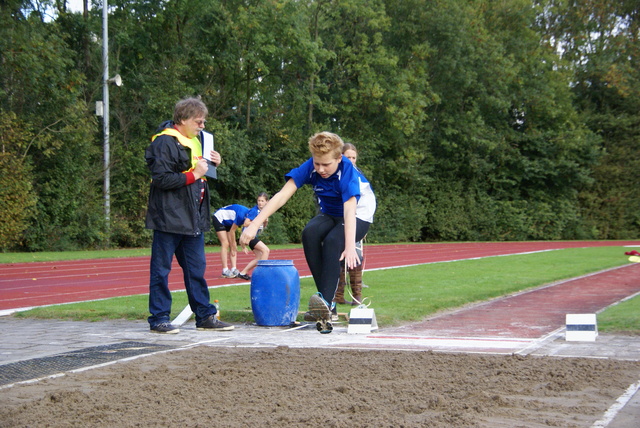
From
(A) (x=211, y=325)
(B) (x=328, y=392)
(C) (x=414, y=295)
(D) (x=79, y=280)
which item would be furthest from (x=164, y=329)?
(D) (x=79, y=280)

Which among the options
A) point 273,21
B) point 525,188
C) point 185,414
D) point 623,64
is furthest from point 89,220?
point 623,64

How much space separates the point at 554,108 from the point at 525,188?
4626 millimetres

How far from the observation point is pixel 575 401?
3812mm

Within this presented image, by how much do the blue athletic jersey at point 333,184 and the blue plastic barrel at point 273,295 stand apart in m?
0.76

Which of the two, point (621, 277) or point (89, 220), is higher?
point (89, 220)

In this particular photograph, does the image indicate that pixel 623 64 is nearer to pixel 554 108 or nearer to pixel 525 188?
pixel 554 108

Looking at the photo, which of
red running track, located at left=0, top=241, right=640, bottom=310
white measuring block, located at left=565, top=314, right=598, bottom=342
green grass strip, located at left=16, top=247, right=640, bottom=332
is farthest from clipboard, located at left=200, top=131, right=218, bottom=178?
red running track, located at left=0, top=241, right=640, bottom=310

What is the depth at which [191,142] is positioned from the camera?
22.3 ft

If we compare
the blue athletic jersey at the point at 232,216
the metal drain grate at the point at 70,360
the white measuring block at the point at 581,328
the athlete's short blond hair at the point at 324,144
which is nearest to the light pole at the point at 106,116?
the blue athletic jersey at the point at 232,216

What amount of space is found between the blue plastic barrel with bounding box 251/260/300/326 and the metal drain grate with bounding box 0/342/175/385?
1.44 m

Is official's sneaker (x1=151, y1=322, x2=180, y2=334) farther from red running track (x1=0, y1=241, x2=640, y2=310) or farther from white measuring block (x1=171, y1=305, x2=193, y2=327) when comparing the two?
red running track (x1=0, y1=241, x2=640, y2=310)

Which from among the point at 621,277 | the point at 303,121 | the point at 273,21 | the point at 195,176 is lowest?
the point at 621,277

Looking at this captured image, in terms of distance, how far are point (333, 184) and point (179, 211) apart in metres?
1.42

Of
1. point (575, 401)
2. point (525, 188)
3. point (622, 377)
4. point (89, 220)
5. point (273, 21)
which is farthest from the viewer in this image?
point (525, 188)
